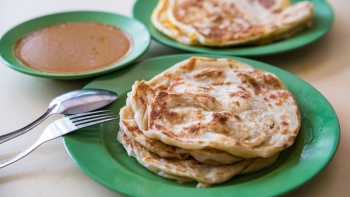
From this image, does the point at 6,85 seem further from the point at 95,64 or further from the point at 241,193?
the point at 241,193

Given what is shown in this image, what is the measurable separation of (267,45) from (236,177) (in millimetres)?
867

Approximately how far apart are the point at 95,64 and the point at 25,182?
628mm

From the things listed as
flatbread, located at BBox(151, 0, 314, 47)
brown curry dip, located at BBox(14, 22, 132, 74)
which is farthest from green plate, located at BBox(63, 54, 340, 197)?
flatbread, located at BBox(151, 0, 314, 47)

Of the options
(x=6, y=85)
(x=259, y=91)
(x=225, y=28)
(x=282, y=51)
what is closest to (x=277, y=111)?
(x=259, y=91)

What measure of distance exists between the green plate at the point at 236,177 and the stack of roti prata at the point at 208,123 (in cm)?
3

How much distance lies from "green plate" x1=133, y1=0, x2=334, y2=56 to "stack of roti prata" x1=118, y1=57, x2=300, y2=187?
1.17 ft

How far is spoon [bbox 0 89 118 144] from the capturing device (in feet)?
5.07

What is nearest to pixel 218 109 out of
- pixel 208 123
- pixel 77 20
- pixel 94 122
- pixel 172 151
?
pixel 208 123

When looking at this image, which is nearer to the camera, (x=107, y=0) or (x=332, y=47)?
(x=332, y=47)

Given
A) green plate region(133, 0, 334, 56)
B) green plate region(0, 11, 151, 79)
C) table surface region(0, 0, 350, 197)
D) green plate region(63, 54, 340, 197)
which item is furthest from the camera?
green plate region(133, 0, 334, 56)

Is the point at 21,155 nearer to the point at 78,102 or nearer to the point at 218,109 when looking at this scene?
the point at 78,102

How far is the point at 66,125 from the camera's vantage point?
56.8 inches

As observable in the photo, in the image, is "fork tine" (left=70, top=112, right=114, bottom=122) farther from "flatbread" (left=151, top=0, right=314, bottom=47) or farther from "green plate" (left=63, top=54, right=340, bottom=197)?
Result: "flatbread" (left=151, top=0, right=314, bottom=47)

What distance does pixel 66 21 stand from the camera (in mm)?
2158
